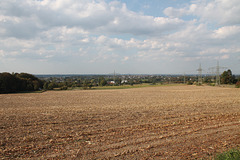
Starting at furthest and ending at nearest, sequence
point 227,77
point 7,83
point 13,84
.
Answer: point 227,77
point 13,84
point 7,83

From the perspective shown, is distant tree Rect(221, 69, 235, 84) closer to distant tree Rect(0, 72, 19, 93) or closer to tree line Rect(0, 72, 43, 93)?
tree line Rect(0, 72, 43, 93)

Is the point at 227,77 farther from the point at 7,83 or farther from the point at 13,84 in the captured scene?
the point at 7,83

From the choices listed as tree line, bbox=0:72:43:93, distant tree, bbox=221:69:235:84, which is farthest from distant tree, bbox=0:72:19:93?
distant tree, bbox=221:69:235:84

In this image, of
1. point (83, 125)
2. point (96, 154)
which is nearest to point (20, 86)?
point (83, 125)

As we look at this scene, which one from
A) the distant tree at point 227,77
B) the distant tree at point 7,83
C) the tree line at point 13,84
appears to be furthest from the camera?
the distant tree at point 227,77

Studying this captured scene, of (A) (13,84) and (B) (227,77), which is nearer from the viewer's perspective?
(A) (13,84)

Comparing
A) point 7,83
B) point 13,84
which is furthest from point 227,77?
point 7,83

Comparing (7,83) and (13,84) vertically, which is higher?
(7,83)

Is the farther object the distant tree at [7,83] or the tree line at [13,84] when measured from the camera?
the tree line at [13,84]

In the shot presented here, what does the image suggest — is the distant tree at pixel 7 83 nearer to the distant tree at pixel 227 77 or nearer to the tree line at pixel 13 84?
the tree line at pixel 13 84

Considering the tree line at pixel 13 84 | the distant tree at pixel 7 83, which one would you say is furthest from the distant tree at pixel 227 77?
the distant tree at pixel 7 83

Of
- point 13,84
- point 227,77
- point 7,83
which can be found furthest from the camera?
point 227,77

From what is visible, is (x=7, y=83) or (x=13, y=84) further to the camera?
(x=13, y=84)

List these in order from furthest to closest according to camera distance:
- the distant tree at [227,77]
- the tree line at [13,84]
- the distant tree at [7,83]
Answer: the distant tree at [227,77]
the tree line at [13,84]
the distant tree at [7,83]
